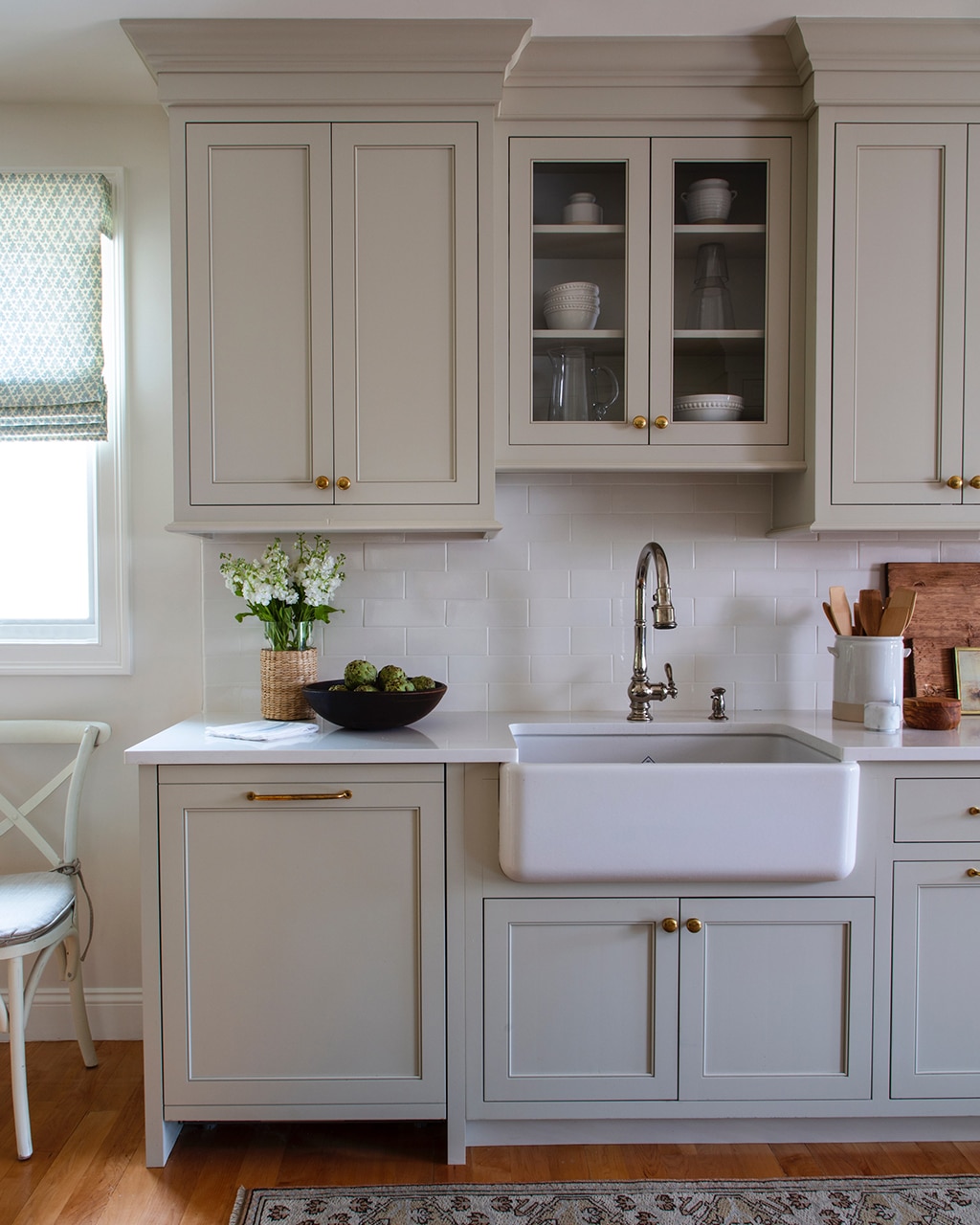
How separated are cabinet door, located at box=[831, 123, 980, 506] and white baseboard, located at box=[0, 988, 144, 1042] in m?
2.34

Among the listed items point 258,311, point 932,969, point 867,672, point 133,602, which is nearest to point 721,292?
point 867,672

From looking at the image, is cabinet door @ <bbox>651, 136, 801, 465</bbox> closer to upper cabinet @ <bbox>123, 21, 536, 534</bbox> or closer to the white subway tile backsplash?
the white subway tile backsplash

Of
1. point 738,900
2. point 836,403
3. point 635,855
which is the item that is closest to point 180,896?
point 635,855

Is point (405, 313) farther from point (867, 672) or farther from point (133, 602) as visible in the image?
point (867, 672)

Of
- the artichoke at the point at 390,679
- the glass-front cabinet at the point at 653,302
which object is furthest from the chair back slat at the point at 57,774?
the glass-front cabinet at the point at 653,302

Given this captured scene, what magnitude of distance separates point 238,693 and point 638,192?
65.2 inches

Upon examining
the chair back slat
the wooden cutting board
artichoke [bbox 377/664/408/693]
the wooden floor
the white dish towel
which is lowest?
the wooden floor

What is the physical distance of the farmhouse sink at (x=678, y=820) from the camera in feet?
5.72

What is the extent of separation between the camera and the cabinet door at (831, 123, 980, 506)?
205 cm

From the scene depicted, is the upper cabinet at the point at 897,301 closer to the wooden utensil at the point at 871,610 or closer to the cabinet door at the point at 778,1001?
the wooden utensil at the point at 871,610

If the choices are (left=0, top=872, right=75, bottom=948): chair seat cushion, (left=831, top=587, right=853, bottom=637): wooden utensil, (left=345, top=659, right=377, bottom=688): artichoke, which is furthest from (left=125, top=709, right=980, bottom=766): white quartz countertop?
(left=0, top=872, right=75, bottom=948): chair seat cushion

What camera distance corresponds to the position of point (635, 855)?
1759mm

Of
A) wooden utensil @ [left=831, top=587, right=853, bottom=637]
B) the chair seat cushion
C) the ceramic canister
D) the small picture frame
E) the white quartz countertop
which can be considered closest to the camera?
the white quartz countertop

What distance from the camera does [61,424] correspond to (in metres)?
2.36
